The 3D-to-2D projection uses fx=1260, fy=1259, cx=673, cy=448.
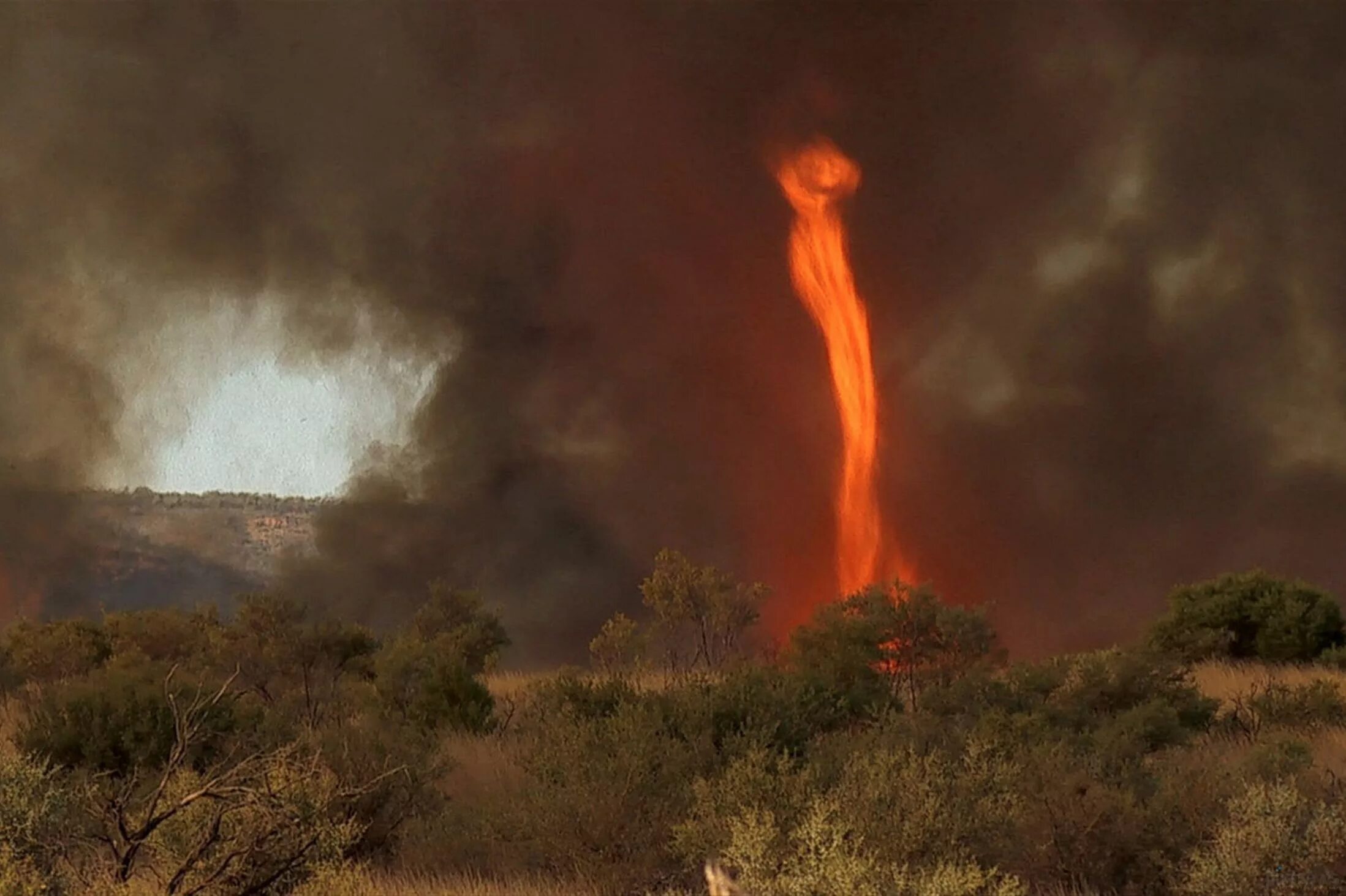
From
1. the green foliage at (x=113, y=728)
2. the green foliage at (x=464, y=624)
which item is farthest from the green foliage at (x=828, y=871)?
the green foliage at (x=464, y=624)

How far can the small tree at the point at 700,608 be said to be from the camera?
28.1 meters

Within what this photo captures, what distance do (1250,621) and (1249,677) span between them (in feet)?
15.3

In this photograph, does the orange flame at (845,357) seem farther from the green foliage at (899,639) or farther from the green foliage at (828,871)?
the green foliage at (828,871)

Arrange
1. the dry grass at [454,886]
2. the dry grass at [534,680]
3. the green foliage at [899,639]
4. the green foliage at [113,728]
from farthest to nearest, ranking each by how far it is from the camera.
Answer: the dry grass at [534,680]
the green foliage at [899,639]
the green foliage at [113,728]
the dry grass at [454,886]

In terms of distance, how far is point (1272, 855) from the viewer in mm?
8492

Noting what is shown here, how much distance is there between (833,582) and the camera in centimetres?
3478

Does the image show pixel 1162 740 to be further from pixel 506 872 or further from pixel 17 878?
pixel 17 878

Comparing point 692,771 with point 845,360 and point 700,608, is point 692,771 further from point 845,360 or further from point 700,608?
point 845,360

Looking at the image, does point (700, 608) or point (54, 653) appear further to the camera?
Answer: point (700, 608)

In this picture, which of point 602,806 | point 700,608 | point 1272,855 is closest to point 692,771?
point 602,806

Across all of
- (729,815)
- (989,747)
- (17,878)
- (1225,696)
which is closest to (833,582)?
(1225,696)

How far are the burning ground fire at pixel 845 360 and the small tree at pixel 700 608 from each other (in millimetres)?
7234

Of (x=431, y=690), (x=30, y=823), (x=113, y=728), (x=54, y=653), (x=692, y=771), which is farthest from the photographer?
(x=54, y=653)

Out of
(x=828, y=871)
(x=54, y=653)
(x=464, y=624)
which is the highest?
(x=464, y=624)
